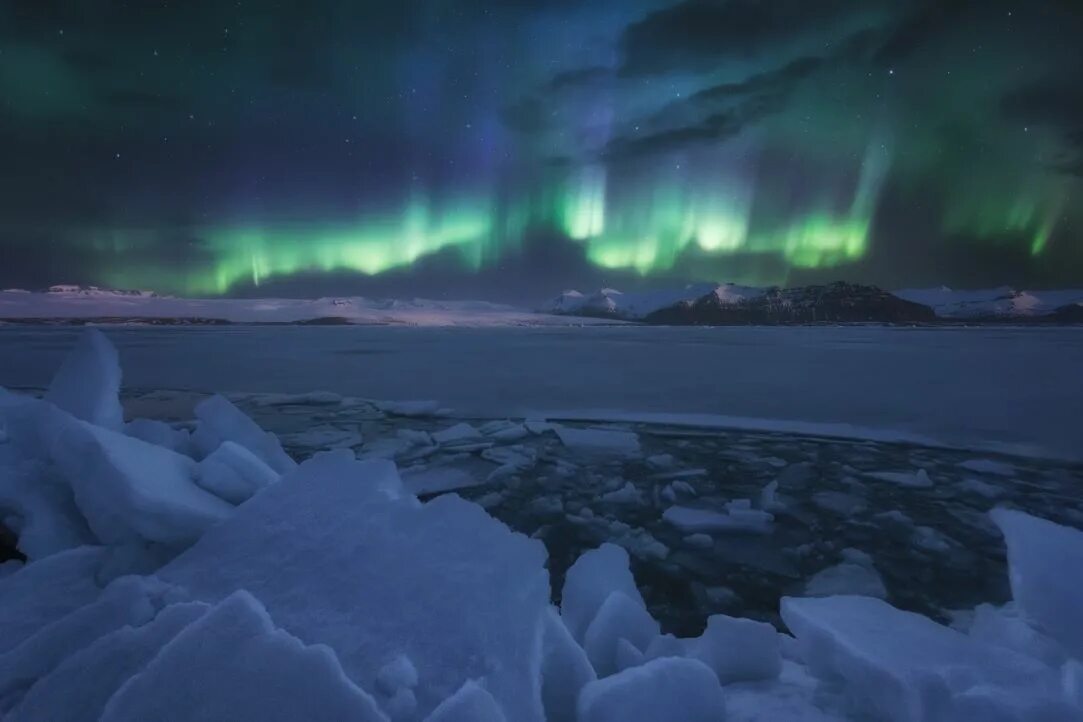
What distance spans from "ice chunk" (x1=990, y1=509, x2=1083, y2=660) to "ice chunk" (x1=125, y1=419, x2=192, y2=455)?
505 centimetres

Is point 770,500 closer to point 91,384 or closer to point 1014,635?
point 1014,635

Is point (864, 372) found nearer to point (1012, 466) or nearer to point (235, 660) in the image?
point (1012, 466)

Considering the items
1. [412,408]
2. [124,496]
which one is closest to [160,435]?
[124,496]

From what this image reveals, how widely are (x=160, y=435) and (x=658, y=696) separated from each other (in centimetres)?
406

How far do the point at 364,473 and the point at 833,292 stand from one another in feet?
559

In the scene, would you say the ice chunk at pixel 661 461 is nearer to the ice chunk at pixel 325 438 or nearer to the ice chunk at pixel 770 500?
the ice chunk at pixel 770 500

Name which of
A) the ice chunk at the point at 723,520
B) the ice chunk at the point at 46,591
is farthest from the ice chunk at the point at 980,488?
the ice chunk at the point at 46,591

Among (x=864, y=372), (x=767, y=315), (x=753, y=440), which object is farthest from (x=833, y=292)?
(x=753, y=440)

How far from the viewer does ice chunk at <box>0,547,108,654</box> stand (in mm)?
1989

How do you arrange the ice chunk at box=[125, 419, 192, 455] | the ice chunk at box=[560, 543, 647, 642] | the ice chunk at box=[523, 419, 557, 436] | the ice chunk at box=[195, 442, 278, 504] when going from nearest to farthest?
the ice chunk at box=[560, 543, 647, 642], the ice chunk at box=[195, 442, 278, 504], the ice chunk at box=[125, 419, 192, 455], the ice chunk at box=[523, 419, 557, 436]

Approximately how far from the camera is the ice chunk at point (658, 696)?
1618mm

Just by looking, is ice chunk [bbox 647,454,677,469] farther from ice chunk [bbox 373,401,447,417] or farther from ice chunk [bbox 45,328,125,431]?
ice chunk [bbox 45,328,125,431]

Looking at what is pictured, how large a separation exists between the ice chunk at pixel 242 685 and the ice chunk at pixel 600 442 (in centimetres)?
554

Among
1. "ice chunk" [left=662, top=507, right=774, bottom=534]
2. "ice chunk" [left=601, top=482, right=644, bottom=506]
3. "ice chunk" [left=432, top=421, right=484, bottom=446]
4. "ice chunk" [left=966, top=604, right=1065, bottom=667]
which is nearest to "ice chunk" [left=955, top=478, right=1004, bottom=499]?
"ice chunk" [left=662, top=507, right=774, bottom=534]
